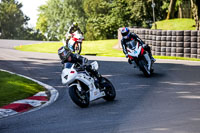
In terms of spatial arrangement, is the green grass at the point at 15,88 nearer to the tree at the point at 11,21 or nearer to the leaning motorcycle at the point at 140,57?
the leaning motorcycle at the point at 140,57

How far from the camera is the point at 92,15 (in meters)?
65.8

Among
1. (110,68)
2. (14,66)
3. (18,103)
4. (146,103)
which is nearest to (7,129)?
(18,103)

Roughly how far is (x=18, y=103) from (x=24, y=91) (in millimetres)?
1505

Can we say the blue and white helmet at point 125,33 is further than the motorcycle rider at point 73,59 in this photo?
Yes

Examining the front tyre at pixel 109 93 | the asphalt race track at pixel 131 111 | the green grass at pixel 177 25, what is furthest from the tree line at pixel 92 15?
the front tyre at pixel 109 93

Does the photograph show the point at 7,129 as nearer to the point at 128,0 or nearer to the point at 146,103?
the point at 146,103

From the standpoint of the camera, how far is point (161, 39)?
20.2 meters

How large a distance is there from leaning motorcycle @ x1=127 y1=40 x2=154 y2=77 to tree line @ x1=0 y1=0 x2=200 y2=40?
12978mm

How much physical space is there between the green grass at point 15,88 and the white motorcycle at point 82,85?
2.12 metres

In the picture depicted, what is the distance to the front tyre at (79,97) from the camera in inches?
348

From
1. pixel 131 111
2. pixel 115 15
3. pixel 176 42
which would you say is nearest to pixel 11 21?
pixel 115 15

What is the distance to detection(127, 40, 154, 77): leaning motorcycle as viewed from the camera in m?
13.4

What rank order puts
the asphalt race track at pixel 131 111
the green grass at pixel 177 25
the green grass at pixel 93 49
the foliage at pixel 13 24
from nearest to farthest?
the asphalt race track at pixel 131 111 → the green grass at pixel 93 49 → the green grass at pixel 177 25 → the foliage at pixel 13 24

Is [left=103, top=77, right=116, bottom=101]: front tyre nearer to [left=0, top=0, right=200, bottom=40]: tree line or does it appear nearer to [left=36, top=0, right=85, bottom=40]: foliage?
[left=0, top=0, right=200, bottom=40]: tree line
